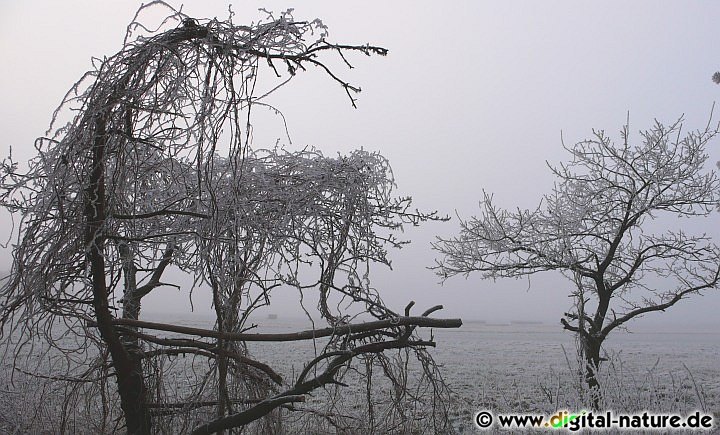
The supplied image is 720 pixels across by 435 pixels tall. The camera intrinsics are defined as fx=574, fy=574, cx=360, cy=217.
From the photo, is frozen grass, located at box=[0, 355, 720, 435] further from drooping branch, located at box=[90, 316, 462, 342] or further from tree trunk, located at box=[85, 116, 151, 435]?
drooping branch, located at box=[90, 316, 462, 342]

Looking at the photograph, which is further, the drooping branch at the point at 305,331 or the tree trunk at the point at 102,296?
the drooping branch at the point at 305,331

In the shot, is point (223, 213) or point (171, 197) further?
point (171, 197)

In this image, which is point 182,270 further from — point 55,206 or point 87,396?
point 55,206

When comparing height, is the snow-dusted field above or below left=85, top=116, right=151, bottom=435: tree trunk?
below

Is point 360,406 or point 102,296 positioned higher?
point 102,296

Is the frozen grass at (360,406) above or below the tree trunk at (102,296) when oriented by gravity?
below

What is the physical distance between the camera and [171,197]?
4.22 m

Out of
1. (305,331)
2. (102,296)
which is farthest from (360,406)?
(102,296)

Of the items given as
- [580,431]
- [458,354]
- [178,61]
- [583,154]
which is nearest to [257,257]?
[178,61]

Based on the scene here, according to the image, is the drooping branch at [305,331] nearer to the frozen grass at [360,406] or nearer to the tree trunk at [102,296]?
the tree trunk at [102,296]

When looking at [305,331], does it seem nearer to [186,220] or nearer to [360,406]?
[186,220]

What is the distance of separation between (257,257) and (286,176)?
0.73 metres

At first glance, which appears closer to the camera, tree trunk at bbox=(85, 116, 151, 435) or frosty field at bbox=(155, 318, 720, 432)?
tree trunk at bbox=(85, 116, 151, 435)

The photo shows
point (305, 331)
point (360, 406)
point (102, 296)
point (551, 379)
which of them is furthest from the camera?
point (551, 379)
